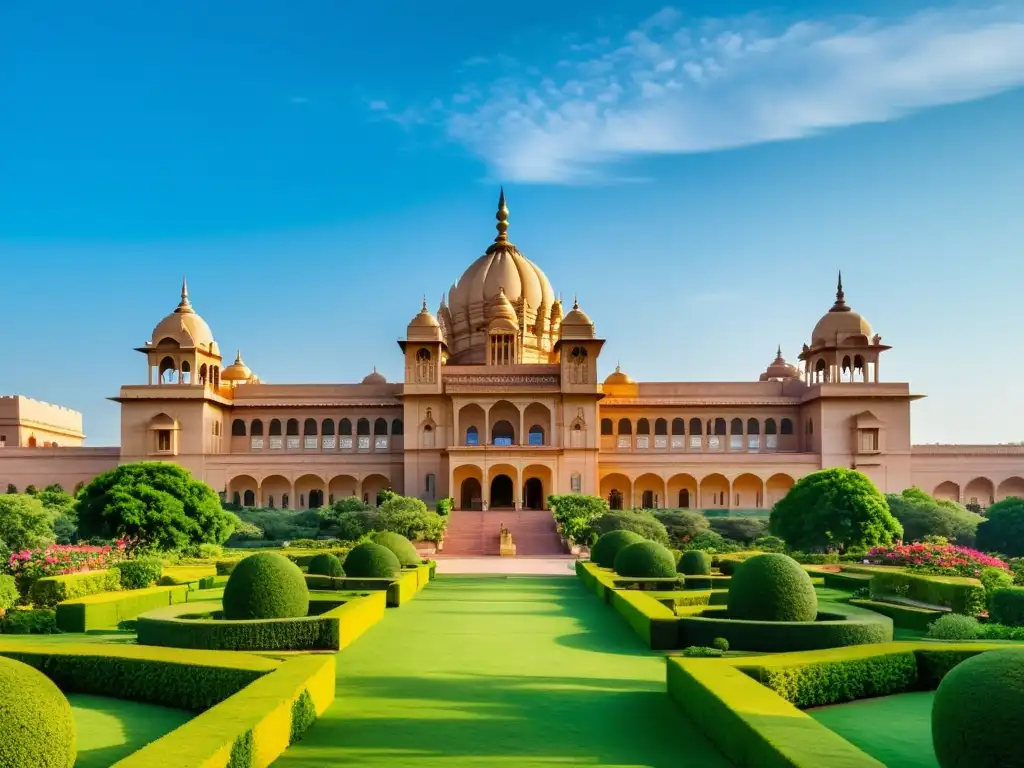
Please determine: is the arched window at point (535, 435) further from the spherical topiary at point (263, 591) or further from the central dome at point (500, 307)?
the spherical topiary at point (263, 591)


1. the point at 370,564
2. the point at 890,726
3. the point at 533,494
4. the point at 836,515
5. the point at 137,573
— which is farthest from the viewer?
the point at 533,494

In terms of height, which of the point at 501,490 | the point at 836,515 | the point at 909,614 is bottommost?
the point at 909,614

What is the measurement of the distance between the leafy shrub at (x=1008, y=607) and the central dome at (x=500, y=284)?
43.6 meters

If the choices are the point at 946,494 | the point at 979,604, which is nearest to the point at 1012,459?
the point at 946,494

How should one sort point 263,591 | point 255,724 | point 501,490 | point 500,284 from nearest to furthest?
point 255,724 → point 263,591 → point 501,490 → point 500,284

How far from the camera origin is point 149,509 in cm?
3145

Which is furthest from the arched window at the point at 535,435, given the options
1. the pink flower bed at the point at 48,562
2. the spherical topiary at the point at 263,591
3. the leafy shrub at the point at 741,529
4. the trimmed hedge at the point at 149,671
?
the trimmed hedge at the point at 149,671

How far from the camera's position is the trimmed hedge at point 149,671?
955cm

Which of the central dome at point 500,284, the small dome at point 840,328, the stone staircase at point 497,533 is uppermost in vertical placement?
the central dome at point 500,284

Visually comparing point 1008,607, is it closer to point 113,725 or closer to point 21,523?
point 113,725

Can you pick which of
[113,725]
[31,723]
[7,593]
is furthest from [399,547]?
[31,723]

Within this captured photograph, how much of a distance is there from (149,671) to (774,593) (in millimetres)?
7396

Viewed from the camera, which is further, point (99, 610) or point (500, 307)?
point (500, 307)

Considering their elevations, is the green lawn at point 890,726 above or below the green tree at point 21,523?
below
